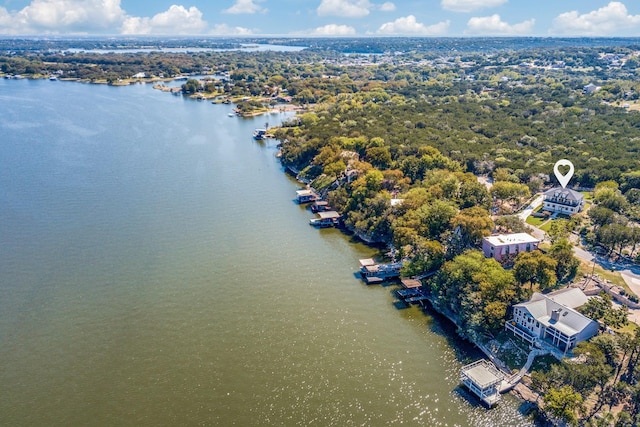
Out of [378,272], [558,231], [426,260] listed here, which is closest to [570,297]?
[558,231]

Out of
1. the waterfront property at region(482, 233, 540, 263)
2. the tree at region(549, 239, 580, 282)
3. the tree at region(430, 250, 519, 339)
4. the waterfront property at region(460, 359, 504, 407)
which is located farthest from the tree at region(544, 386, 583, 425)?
the waterfront property at region(482, 233, 540, 263)

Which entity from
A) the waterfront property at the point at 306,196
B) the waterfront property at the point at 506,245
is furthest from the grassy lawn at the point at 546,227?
the waterfront property at the point at 306,196

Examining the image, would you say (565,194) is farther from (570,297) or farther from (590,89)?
(590,89)

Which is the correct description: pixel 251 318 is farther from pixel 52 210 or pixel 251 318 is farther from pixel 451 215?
pixel 52 210

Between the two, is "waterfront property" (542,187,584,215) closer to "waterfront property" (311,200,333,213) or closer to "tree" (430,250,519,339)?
"tree" (430,250,519,339)

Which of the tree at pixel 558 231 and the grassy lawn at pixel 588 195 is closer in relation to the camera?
the tree at pixel 558 231

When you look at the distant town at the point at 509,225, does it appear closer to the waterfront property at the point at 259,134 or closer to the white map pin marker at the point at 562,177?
the waterfront property at the point at 259,134
